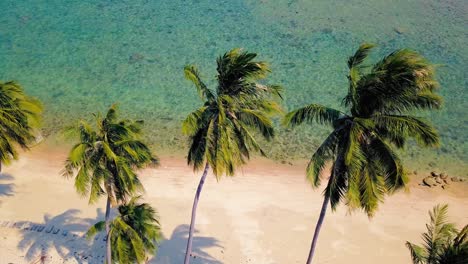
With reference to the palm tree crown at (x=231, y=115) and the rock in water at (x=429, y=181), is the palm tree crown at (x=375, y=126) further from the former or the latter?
the rock in water at (x=429, y=181)

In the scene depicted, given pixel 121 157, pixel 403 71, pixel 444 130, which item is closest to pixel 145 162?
pixel 121 157

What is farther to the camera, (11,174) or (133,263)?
(11,174)

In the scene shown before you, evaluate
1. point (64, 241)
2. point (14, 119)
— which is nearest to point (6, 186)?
point (64, 241)

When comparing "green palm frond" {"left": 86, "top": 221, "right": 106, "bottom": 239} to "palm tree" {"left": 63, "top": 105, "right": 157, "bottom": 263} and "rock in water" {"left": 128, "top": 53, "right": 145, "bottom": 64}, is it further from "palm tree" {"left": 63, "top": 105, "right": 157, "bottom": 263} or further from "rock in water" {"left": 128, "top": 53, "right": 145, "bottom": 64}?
"rock in water" {"left": 128, "top": 53, "right": 145, "bottom": 64}

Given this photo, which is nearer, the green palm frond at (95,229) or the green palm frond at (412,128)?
the green palm frond at (412,128)

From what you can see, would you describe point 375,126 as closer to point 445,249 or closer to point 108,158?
point 445,249

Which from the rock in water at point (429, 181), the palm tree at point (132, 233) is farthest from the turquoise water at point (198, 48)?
the palm tree at point (132, 233)

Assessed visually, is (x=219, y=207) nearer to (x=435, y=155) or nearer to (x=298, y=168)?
(x=298, y=168)
